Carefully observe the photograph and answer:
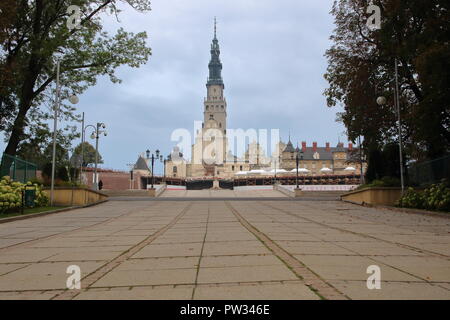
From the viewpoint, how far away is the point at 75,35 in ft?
86.5

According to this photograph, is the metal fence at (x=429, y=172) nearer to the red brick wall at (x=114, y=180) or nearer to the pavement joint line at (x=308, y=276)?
the pavement joint line at (x=308, y=276)

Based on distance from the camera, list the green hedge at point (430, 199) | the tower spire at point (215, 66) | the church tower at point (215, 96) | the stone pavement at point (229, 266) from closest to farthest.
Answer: the stone pavement at point (229, 266), the green hedge at point (430, 199), the church tower at point (215, 96), the tower spire at point (215, 66)

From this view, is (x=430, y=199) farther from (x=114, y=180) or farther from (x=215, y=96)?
(x=215, y=96)

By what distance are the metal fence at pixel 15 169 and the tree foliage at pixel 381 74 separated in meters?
19.0

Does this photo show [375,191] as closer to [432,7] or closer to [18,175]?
[432,7]

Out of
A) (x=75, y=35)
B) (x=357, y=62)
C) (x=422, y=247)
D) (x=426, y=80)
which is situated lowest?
(x=422, y=247)

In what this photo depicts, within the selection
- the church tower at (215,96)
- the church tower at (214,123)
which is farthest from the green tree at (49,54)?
the church tower at (215,96)

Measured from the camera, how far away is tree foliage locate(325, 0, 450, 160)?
66.4ft

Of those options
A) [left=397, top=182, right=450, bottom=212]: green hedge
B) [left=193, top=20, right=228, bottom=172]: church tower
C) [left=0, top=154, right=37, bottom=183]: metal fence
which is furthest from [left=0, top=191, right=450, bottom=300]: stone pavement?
[left=193, top=20, right=228, bottom=172]: church tower

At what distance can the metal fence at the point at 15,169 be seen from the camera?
2158 centimetres

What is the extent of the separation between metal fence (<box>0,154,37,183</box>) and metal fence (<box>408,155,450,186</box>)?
2169cm

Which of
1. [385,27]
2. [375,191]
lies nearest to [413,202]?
[375,191]
